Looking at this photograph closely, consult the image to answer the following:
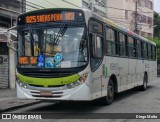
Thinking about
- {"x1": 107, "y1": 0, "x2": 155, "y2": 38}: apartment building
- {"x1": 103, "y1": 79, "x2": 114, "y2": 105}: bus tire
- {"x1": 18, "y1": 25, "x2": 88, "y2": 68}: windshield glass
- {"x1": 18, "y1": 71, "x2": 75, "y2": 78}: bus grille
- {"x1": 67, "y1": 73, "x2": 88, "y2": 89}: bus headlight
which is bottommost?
{"x1": 103, "y1": 79, "x2": 114, "y2": 105}: bus tire

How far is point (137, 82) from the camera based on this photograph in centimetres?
1898

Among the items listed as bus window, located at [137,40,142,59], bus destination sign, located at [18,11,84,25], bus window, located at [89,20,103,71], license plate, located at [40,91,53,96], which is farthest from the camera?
bus window, located at [137,40,142,59]

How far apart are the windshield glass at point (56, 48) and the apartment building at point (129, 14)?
41.4m

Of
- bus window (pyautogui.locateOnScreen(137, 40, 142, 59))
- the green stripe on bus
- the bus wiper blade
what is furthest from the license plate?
bus window (pyautogui.locateOnScreen(137, 40, 142, 59))

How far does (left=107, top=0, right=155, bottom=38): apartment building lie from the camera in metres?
58.0

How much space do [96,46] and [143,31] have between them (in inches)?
2274

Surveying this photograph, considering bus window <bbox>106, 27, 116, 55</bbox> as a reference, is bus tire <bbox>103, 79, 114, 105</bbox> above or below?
below

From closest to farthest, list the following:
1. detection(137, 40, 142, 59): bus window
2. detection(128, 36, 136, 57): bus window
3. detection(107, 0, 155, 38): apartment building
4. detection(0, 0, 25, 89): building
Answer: detection(128, 36, 136, 57): bus window → detection(137, 40, 142, 59): bus window → detection(0, 0, 25, 89): building → detection(107, 0, 155, 38): apartment building

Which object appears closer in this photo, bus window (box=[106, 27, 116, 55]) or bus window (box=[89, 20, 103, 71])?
bus window (box=[89, 20, 103, 71])

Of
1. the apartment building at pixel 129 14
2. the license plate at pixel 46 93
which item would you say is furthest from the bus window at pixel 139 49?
the apartment building at pixel 129 14

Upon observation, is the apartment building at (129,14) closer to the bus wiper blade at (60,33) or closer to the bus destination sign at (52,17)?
the bus destination sign at (52,17)

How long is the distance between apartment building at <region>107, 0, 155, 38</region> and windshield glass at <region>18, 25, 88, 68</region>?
41.4m

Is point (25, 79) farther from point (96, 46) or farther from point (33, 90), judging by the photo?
point (96, 46)

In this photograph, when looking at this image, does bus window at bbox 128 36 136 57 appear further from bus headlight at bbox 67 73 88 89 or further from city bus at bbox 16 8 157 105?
bus headlight at bbox 67 73 88 89
